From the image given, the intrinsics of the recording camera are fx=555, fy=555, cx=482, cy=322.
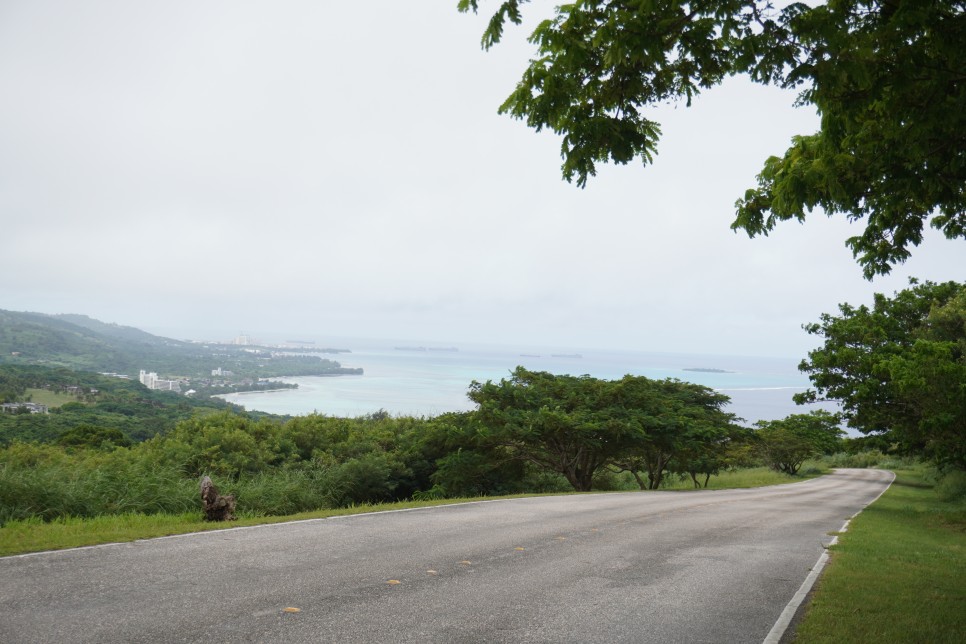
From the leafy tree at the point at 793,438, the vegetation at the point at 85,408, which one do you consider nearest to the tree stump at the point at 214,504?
the vegetation at the point at 85,408

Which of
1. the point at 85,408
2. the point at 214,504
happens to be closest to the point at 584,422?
the point at 214,504

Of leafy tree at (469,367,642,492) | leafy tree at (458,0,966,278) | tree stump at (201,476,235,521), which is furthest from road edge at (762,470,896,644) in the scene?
leafy tree at (469,367,642,492)

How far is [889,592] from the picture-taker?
6555mm

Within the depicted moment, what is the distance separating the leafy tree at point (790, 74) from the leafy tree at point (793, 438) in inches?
1594

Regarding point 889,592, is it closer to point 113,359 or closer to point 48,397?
point 48,397

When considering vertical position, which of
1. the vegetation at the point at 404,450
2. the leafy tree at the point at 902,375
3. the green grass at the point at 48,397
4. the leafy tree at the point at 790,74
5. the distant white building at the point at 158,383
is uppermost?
the leafy tree at the point at 790,74

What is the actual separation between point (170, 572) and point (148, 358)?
113 m

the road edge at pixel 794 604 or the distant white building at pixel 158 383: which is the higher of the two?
the road edge at pixel 794 604

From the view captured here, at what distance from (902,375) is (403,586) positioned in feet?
46.1

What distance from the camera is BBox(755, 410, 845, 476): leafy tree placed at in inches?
1673

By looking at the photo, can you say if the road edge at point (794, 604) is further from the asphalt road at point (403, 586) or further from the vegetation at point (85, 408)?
the vegetation at point (85, 408)

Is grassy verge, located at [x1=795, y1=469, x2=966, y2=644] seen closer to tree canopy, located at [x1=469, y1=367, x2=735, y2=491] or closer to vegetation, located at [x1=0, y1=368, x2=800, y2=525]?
tree canopy, located at [x1=469, y1=367, x2=735, y2=491]

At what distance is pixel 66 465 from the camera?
38.1 feet

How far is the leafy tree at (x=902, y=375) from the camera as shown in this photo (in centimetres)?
1380
